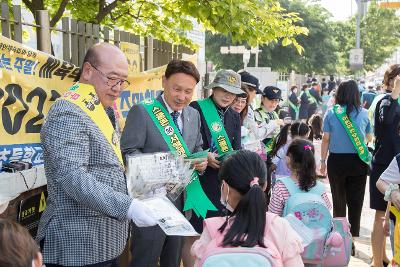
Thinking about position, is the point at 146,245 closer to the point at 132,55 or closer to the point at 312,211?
the point at 312,211

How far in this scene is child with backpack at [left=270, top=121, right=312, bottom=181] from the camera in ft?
16.6

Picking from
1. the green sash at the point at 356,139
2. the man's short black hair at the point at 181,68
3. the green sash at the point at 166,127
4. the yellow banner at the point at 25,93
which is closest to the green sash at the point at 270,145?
the green sash at the point at 356,139

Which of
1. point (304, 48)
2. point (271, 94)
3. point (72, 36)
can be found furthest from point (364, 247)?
point (304, 48)

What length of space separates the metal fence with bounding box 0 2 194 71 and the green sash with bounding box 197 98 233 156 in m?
1.24

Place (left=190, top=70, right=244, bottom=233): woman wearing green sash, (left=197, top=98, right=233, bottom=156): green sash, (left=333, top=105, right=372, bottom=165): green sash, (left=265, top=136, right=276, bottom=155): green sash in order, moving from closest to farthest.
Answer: (left=190, top=70, right=244, bottom=233): woman wearing green sash
(left=197, top=98, right=233, bottom=156): green sash
(left=333, top=105, right=372, bottom=165): green sash
(left=265, top=136, right=276, bottom=155): green sash

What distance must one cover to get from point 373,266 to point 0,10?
4.05 m

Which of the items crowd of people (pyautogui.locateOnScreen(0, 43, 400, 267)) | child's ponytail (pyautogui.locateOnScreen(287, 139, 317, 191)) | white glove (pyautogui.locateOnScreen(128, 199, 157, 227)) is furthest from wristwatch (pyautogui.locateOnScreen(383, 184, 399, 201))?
white glove (pyautogui.locateOnScreen(128, 199, 157, 227))

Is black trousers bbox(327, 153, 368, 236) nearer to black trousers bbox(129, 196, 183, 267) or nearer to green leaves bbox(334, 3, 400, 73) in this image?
black trousers bbox(129, 196, 183, 267)

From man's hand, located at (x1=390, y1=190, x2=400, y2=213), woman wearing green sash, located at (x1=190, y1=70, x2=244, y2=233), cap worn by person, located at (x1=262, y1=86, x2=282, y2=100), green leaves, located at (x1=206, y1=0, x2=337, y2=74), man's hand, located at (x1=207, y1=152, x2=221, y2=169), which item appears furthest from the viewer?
green leaves, located at (x1=206, y1=0, x2=337, y2=74)

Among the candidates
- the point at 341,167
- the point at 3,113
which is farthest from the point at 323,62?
the point at 3,113

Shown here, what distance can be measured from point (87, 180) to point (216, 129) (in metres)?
1.91

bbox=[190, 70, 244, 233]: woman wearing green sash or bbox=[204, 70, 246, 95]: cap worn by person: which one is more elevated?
bbox=[204, 70, 246, 95]: cap worn by person

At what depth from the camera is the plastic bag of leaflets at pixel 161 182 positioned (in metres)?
2.24

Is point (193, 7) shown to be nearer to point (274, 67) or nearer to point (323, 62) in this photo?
point (274, 67)
